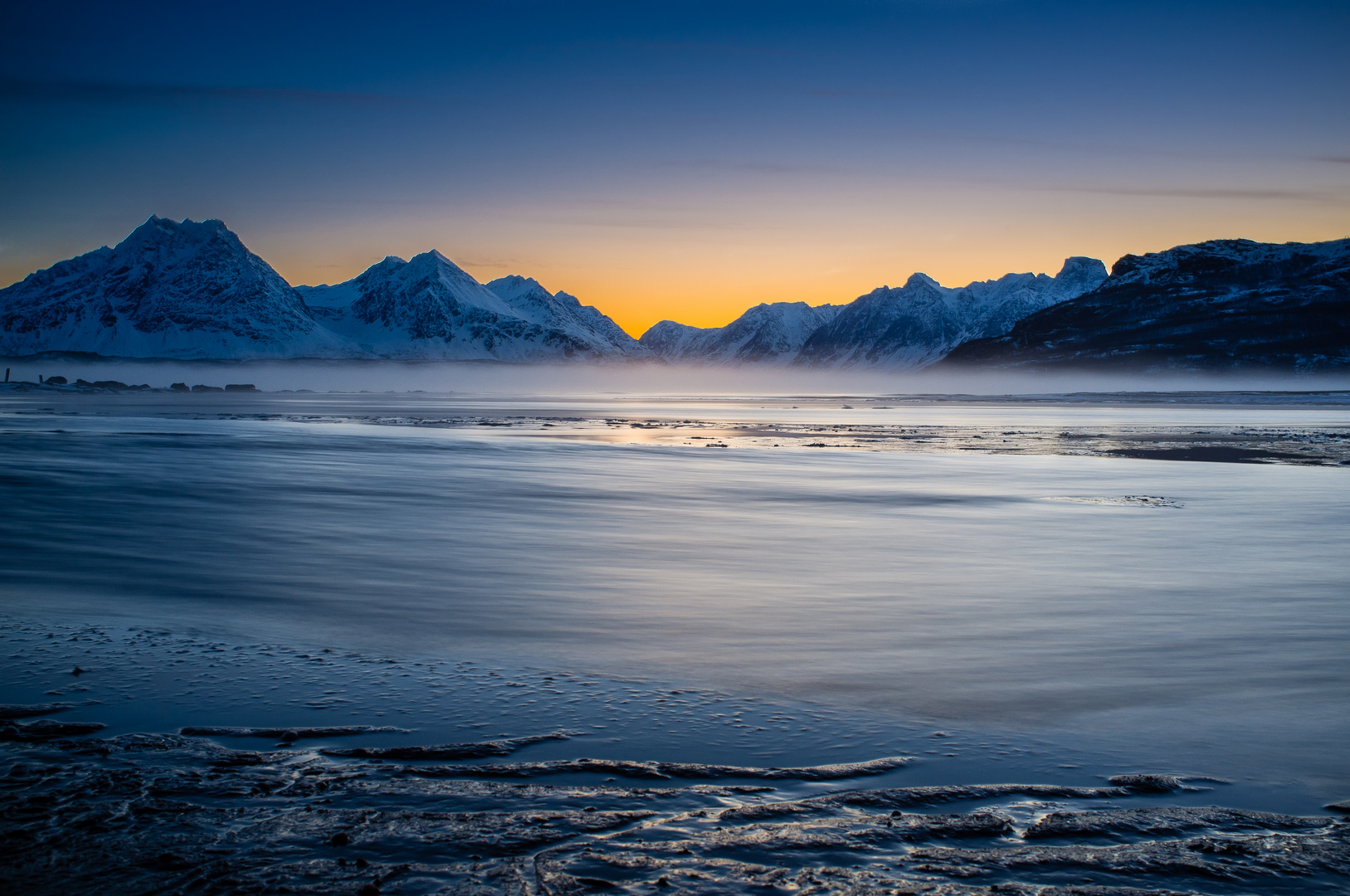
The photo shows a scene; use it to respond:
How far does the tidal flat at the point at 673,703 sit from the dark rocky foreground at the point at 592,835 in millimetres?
22

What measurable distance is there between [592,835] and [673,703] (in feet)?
6.93

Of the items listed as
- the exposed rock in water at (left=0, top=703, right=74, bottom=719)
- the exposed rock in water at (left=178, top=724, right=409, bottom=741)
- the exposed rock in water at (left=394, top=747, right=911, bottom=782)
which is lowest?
the exposed rock in water at (left=178, top=724, right=409, bottom=741)

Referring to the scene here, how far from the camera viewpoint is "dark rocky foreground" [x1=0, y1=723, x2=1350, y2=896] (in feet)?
13.8

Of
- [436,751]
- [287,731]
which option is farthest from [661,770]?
[287,731]

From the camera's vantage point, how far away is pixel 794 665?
25.3ft

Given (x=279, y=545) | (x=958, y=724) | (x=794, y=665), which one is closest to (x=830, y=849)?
(x=958, y=724)

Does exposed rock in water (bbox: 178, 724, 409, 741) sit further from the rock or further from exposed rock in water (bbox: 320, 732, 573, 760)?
the rock

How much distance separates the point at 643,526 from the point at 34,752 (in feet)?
37.4

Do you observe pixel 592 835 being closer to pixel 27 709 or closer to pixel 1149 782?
pixel 1149 782

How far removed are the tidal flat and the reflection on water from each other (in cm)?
7

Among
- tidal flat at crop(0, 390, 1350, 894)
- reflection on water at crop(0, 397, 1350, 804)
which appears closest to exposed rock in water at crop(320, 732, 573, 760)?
tidal flat at crop(0, 390, 1350, 894)

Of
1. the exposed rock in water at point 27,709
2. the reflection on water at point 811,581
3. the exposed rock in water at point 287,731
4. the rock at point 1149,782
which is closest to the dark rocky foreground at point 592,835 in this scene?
the rock at point 1149,782

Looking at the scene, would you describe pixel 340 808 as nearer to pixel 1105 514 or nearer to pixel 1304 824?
pixel 1304 824

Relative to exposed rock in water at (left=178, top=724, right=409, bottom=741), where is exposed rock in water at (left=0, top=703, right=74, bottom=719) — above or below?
above
